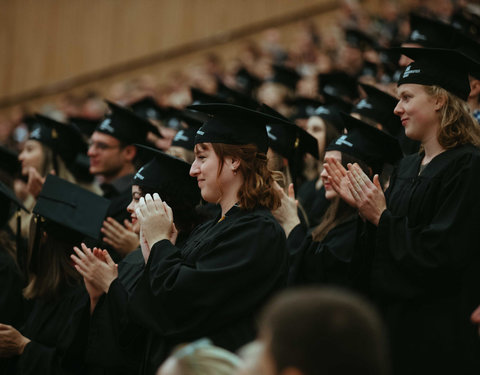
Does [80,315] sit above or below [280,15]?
above

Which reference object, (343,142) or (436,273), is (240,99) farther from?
(436,273)

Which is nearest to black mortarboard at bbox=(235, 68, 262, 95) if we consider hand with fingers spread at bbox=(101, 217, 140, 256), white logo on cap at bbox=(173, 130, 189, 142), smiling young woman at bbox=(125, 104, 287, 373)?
white logo on cap at bbox=(173, 130, 189, 142)

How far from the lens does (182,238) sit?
3529 mm

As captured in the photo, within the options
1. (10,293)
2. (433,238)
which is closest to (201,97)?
(10,293)

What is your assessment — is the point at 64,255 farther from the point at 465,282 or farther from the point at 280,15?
the point at 280,15

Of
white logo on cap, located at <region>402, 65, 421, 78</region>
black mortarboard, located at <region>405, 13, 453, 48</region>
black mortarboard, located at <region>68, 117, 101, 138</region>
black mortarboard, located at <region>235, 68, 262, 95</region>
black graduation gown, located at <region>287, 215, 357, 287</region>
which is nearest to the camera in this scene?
white logo on cap, located at <region>402, 65, 421, 78</region>

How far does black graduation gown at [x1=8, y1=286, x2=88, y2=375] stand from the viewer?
143 inches

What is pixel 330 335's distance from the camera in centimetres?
136

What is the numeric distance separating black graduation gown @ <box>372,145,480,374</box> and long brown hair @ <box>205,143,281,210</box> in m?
0.51

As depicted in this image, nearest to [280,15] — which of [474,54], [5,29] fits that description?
[5,29]

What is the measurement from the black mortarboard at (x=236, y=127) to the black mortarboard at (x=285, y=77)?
15.2ft

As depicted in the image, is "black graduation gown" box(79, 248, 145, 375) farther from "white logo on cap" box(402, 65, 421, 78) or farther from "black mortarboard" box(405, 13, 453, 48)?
"black mortarboard" box(405, 13, 453, 48)

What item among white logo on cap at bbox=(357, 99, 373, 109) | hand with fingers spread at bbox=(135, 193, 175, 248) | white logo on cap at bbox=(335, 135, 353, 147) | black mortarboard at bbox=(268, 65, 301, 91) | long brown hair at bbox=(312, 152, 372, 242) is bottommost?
black mortarboard at bbox=(268, 65, 301, 91)

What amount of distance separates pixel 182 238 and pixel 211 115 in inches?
26.0
